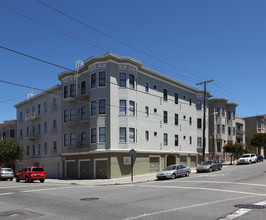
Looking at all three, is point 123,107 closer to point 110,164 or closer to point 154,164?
point 110,164

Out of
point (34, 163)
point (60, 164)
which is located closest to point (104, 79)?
point (60, 164)

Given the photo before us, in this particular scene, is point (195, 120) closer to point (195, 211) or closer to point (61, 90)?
point (61, 90)

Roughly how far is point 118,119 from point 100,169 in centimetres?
562

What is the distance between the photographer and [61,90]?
38.8m

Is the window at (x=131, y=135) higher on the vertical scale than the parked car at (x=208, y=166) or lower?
higher

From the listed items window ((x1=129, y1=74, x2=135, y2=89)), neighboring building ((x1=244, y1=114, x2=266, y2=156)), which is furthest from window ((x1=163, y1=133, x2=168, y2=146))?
neighboring building ((x1=244, y1=114, x2=266, y2=156))

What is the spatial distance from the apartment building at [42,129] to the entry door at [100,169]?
7.85 metres

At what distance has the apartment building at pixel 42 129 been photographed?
39.2 metres

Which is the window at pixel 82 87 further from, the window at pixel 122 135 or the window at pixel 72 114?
the window at pixel 122 135

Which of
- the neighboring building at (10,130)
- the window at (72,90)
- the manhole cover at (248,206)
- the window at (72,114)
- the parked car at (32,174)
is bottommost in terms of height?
the parked car at (32,174)

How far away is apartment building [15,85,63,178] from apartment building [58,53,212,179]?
217 centimetres

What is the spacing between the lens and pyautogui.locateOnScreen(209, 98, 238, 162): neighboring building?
51719 mm

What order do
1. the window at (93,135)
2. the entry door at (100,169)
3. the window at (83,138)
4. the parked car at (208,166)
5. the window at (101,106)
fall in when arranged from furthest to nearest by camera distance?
1. the window at (83,138)
2. the window at (93,135)
3. the parked car at (208,166)
4. the window at (101,106)
5. the entry door at (100,169)

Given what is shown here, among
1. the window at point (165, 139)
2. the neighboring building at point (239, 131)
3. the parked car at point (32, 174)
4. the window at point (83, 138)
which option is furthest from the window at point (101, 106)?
the neighboring building at point (239, 131)
